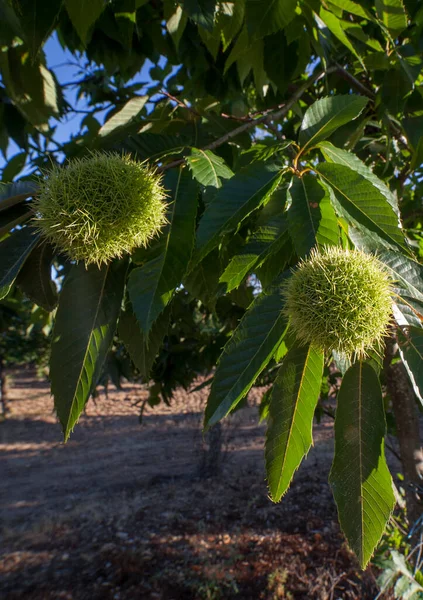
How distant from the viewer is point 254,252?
0.80 metres

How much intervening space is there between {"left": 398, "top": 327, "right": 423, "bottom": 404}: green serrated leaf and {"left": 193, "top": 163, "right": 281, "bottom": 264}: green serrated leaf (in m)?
0.34

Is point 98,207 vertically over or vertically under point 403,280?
over

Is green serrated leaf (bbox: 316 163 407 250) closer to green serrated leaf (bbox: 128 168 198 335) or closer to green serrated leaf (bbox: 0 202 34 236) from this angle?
green serrated leaf (bbox: 128 168 198 335)

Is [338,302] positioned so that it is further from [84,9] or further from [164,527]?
[164,527]

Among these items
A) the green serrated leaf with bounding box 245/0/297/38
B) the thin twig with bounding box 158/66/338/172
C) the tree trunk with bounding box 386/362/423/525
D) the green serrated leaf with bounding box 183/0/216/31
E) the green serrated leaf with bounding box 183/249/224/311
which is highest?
the green serrated leaf with bounding box 245/0/297/38

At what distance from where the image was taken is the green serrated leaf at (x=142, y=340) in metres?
0.90

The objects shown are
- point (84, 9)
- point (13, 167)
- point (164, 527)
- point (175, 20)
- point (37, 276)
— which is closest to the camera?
point (84, 9)

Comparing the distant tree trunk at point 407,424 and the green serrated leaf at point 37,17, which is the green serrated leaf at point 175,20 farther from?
the distant tree trunk at point 407,424

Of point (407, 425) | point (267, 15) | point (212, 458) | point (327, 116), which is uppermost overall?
point (267, 15)

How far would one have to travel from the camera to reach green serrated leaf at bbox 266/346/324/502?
757mm

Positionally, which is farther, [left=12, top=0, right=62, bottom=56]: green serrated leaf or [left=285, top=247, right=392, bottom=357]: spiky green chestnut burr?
[left=12, top=0, right=62, bottom=56]: green serrated leaf

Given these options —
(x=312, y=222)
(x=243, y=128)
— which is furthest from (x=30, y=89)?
(x=312, y=222)

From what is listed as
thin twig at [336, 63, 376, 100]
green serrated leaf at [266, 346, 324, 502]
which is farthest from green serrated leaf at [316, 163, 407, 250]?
thin twig at [336, 63, 376, 100]

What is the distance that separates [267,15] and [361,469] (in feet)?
3.24
